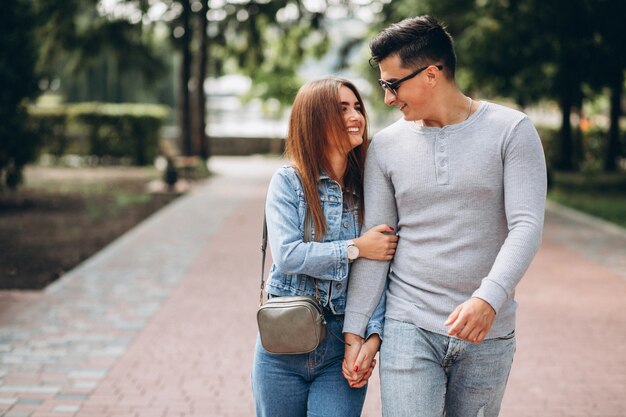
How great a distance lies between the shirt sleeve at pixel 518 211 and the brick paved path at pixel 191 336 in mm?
2576

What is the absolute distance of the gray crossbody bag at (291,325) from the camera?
2.59m

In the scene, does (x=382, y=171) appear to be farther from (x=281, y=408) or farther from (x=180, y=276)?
(x=180, y=276)

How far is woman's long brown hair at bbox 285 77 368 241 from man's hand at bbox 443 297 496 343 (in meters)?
0.58

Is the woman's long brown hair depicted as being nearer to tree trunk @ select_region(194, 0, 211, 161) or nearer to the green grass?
the green grass

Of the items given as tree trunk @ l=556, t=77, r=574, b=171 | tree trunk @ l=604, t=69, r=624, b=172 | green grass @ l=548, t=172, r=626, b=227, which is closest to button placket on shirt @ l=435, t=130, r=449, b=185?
green grass @ l=548, t=172, r=626, b=227

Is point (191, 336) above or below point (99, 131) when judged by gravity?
below

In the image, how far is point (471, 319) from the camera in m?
2.33

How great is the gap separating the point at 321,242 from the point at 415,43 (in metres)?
0.71

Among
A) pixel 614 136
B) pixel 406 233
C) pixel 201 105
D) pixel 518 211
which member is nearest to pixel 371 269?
pixel 406 233

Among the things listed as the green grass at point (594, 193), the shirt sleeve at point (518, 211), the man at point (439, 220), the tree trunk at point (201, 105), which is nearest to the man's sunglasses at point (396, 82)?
the man at point (439, 220)

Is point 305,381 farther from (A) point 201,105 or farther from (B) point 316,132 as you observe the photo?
(A) point 201,105

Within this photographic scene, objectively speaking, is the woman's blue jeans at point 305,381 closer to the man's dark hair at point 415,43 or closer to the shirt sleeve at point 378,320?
the shirt sleeve at point 378,320

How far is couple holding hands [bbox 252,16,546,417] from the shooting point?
250cm

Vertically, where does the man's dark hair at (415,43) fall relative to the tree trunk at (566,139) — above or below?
above
